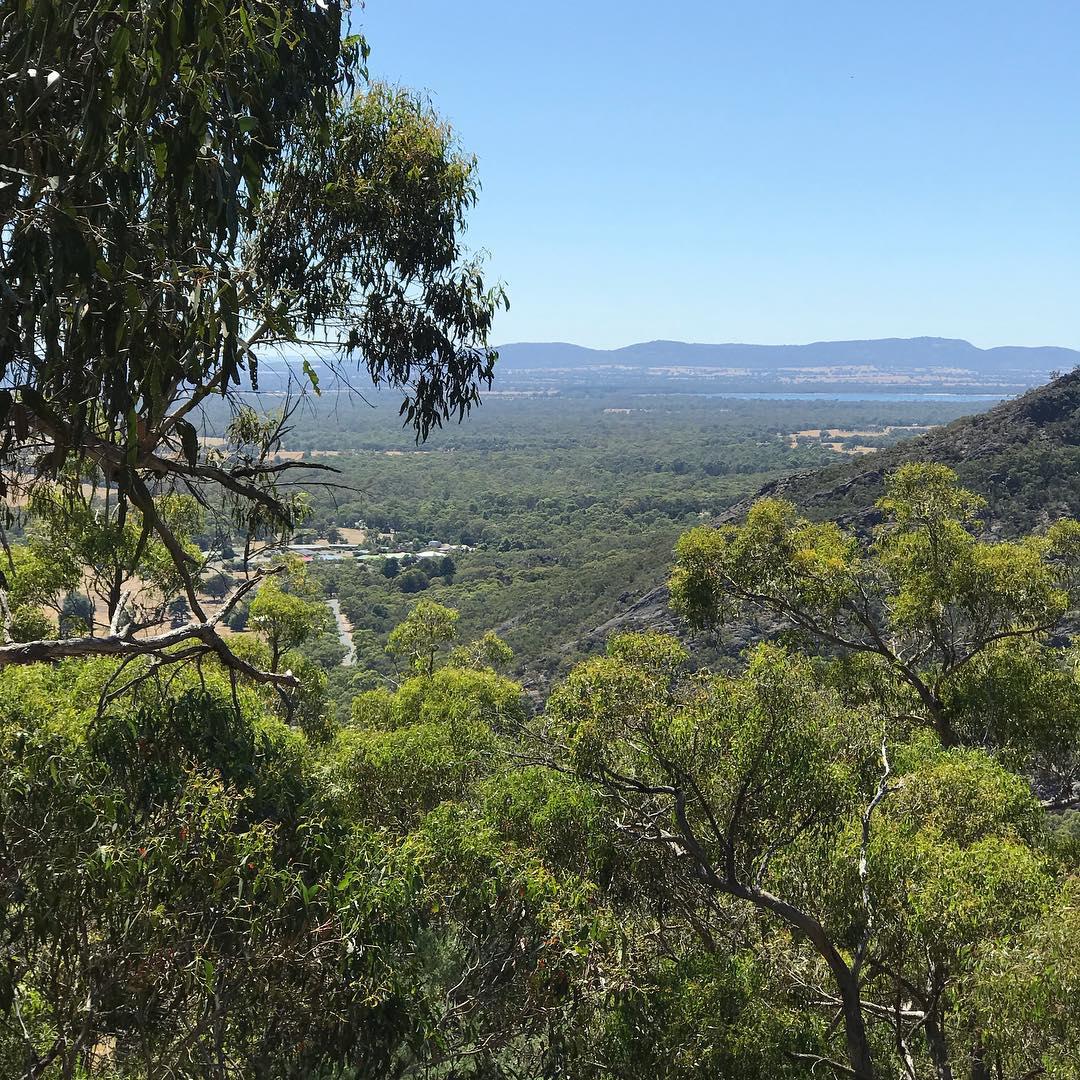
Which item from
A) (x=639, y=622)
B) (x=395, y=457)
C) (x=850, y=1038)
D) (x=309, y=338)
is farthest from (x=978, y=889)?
(x=395, y=457)

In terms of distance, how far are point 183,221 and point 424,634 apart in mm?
12717

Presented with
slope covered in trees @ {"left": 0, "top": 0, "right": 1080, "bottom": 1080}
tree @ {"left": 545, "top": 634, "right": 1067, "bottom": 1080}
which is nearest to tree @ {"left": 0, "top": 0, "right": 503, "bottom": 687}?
slope covered in trees @ {"left": 0, "top": 0, "right": 1080, "bottom": 1080}

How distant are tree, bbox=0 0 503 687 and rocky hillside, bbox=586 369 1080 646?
18543 millimetres

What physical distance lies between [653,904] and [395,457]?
143 m

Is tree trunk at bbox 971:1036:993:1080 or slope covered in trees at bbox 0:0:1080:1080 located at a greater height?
slope covered in trees at bbox 0:0:1080:1080

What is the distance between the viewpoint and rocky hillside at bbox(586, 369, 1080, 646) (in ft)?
84.0

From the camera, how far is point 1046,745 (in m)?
9.55

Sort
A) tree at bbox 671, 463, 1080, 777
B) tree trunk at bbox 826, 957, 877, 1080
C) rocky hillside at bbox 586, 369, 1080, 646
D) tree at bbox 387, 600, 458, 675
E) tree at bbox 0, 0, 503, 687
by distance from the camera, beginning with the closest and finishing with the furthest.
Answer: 1. tree at bbox 0, 0, 503, 687
2. tree trunk at bbox 826, 957, 877, 1080
3. tree at bbox 671, 463, 1080, 777
4. tree at bbox 387, 600, 458, 675
5. rocky hillside at bbox 586, 369, 1080, 646

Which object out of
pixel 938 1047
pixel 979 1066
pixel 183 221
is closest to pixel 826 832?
pixel 938 1047

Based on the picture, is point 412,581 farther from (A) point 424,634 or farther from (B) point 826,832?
(B) point 826,832

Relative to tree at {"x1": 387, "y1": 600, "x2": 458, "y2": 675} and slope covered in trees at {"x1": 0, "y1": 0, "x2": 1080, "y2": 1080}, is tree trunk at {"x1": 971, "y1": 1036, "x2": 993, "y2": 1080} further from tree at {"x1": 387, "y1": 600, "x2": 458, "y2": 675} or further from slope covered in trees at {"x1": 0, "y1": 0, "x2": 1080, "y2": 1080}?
tree at {"x1": 387, "y1": 600, "x2": 458, "y2": 675}

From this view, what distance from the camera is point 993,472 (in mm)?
29422

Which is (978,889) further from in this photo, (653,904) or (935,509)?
(935,509)

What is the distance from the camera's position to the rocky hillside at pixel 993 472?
1008 inches
